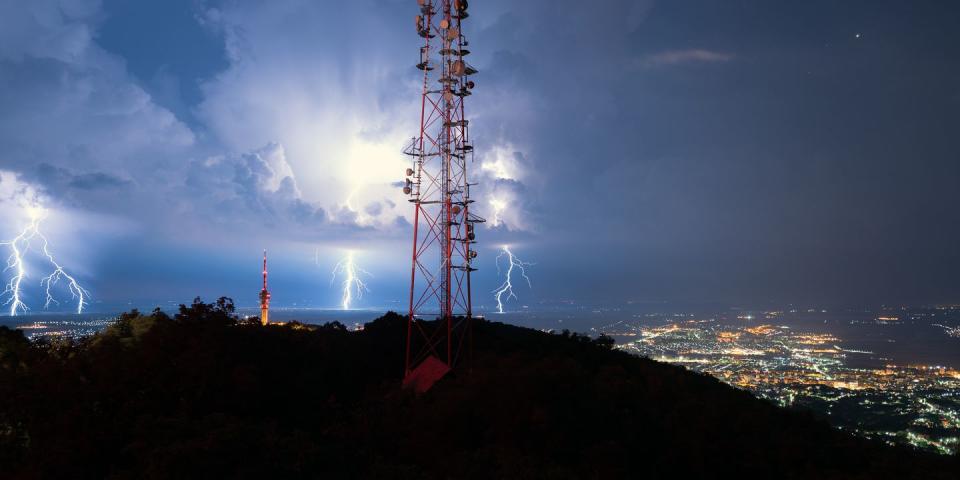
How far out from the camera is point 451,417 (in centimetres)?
1423

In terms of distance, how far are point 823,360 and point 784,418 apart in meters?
62.7

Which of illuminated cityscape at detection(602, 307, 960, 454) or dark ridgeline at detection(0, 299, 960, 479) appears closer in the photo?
dark ridgeline at detection(0, 299, 960, 479)

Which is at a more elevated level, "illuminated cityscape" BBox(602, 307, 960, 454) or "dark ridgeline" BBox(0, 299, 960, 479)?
"dark ridgeline" BBox(0, 299, 960, 479)

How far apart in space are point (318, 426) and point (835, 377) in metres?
61.9

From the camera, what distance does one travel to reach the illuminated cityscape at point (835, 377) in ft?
120

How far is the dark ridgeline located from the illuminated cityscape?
752 inches

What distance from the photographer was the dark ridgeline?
10.4 m

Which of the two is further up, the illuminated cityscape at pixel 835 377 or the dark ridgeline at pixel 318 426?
the dark ridgeline at pixel 318 426

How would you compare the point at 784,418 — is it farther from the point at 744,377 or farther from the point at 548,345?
the point at 744,377

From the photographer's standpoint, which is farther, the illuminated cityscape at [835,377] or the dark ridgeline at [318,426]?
the illuminated cityscape at [835,377]

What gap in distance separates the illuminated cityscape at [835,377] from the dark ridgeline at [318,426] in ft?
62.6

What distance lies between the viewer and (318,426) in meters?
15.7

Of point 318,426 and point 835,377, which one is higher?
point 318,426

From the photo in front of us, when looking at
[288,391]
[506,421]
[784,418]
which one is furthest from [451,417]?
[784,418]
